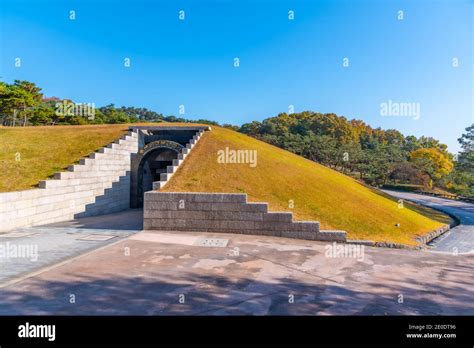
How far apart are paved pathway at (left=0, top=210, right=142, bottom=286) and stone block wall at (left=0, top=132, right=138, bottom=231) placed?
0.77m

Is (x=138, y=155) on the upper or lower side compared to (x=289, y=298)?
upper

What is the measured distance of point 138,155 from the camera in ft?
68.8

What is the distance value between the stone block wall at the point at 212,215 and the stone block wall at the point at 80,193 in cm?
555

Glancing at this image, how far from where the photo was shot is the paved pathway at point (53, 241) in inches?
303

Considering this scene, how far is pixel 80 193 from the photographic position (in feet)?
53.2

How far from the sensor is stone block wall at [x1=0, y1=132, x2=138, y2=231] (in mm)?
12312

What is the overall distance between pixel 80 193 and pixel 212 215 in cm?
899

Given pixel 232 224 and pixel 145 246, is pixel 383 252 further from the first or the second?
pixel 145 246

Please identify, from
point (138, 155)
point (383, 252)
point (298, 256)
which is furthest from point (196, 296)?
point (138, 155)

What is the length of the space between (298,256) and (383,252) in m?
3.63
